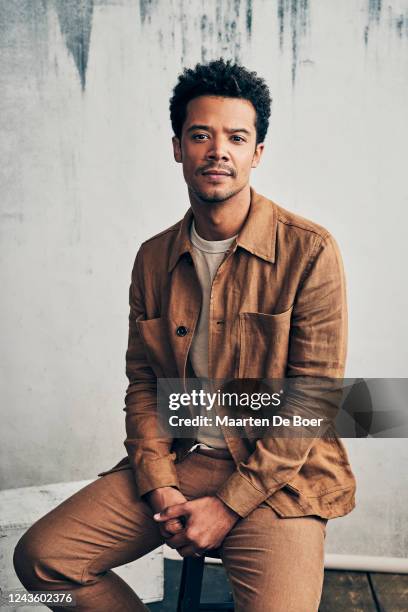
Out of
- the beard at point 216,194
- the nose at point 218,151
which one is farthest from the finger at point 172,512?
the nose at point 218,151

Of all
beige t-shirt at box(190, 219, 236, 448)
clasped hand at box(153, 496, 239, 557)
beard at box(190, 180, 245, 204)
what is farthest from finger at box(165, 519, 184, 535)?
beard at box(190, 180, 245, 204)

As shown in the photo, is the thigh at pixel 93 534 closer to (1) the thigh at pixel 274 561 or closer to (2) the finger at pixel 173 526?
(2) the finger at pixel 173 526

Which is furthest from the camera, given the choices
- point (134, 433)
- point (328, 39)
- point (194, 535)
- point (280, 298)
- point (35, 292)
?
point (35, 292)

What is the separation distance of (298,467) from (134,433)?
51cm

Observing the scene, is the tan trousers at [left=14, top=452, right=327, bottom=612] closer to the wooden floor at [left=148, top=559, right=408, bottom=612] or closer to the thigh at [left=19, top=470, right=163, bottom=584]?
the thigh at [left=19, top=470, right=163, bottom=584]

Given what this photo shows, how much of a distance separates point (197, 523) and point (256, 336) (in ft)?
1.68

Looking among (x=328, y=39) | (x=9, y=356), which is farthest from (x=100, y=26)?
(x=9, y=356)

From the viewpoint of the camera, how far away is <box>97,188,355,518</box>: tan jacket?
1.80 meters

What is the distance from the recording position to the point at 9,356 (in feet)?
9.90

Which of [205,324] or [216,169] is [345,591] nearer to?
[205,324]

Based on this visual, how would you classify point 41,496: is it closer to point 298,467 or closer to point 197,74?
point 298,467

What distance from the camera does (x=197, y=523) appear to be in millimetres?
1761

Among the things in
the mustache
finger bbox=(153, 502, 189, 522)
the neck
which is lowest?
finger bbox=(153, 502, 189, 522)

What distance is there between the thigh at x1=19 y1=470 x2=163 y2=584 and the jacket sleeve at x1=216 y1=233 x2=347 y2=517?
0.94 ft
